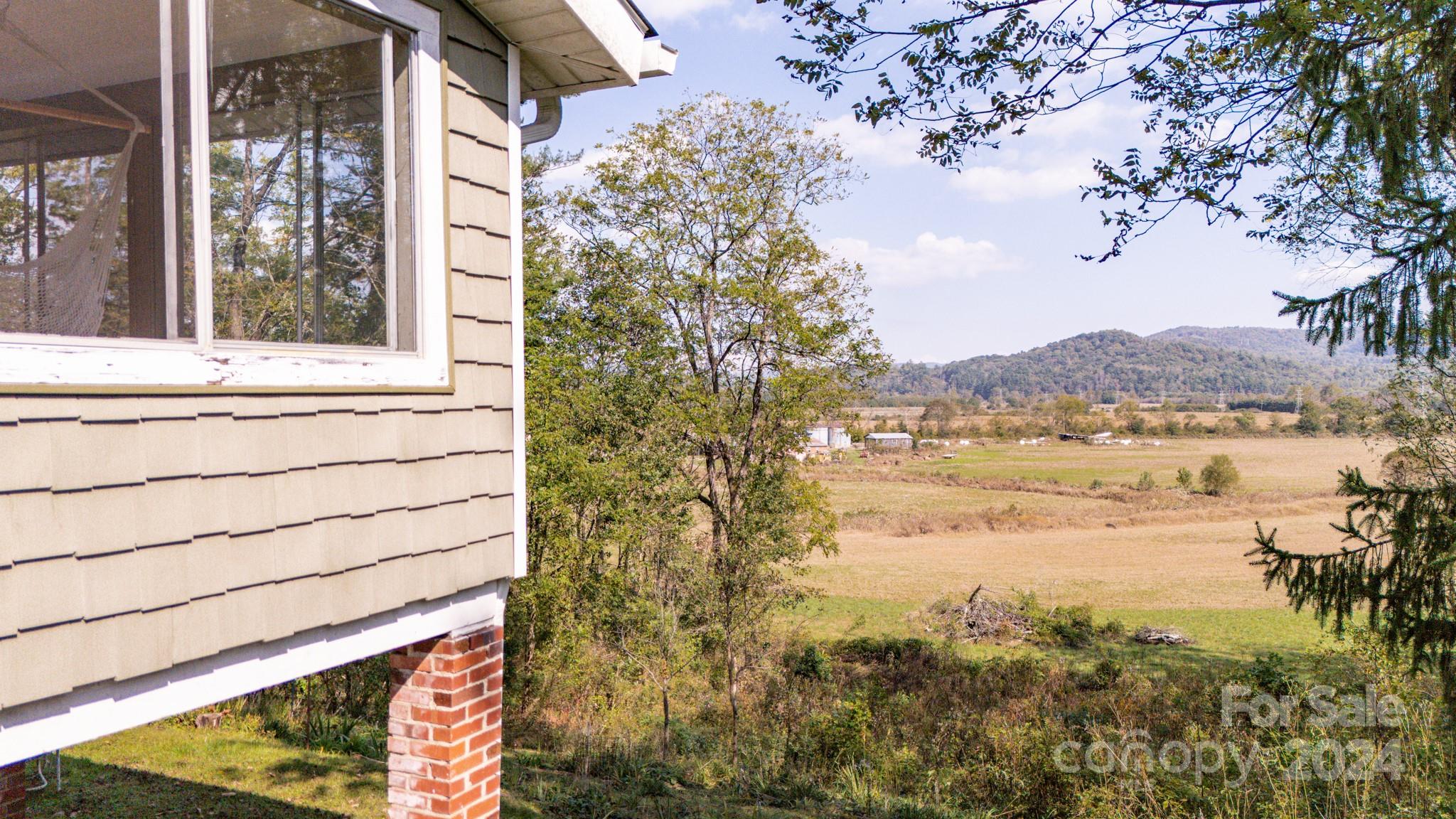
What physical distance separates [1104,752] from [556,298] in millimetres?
11068

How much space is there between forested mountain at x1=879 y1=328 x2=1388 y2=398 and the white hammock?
8937cm

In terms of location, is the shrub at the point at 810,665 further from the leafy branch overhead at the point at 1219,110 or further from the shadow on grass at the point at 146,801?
the leafy branch overhead at the point at 1219,110

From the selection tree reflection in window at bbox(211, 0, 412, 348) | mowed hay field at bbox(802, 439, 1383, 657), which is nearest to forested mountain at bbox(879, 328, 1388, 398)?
mowed hay field at bbox(802, 439, 1383, 657)

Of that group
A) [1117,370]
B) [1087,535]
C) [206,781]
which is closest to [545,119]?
[206,781]

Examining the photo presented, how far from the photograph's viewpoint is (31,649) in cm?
189

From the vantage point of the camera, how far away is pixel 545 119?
12.9 ft

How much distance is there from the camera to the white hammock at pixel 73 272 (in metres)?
2.07

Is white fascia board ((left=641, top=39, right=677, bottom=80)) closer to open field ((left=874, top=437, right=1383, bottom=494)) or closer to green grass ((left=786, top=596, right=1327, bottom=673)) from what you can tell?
green grass ((left=786, top=596, right=1327, bottom=673))

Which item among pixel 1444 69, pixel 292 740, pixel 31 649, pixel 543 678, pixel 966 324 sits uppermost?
pixel 966 324

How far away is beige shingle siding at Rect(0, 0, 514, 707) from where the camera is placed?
1.91m

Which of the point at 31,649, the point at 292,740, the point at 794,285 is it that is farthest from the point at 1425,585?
the point at 794,285

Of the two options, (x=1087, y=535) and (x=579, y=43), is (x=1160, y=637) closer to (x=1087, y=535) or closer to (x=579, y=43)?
(x=1087, y=535)

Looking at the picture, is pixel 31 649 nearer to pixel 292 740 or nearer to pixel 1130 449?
pixel 292 740

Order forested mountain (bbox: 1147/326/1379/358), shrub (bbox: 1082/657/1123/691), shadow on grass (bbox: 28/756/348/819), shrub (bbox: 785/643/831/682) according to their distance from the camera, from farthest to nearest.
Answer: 1. forested mountain (bbox: 1147/326/1379/358)
2. shrub (bbox: 785/643/831/682)
3. shrub (bbox: 1082/657/1123/691)
4. shadow on grass (bbox: 28/756/348/819)
